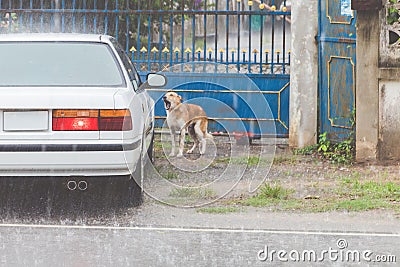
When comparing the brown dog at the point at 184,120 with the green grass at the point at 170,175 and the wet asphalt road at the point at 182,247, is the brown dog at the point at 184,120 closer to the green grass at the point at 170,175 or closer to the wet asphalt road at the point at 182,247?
the green grass at the point at 170,175

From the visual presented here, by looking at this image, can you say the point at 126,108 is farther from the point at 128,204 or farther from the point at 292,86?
the point at 292,86

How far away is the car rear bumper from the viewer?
803cm

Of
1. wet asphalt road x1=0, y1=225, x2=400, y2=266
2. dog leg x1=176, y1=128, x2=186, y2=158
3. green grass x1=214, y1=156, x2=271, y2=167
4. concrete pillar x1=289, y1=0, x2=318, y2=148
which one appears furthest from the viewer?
concrete pillar x1=289, y1=0, x2=318, y2=148

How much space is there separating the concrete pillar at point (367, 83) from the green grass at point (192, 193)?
2513mm

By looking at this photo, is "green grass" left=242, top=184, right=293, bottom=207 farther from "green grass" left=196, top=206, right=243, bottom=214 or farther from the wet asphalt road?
the wet asphalt road

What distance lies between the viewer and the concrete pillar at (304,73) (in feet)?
40.9

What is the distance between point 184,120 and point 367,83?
2.25m

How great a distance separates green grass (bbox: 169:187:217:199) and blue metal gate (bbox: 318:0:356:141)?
9.99 feet

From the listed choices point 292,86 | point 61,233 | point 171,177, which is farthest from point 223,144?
point 61,233

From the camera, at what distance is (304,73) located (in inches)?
492

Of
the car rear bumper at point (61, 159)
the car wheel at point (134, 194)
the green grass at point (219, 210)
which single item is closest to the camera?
the car rear bumper at point (61, 159)

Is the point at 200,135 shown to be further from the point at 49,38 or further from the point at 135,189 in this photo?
the point at 49,38

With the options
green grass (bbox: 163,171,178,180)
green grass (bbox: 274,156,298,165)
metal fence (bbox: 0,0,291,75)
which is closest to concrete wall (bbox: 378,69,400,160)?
green grass (bbox: 274,156,298,165)

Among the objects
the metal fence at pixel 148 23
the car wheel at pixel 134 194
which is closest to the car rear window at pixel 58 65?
the car wheel at pixel 134 194
